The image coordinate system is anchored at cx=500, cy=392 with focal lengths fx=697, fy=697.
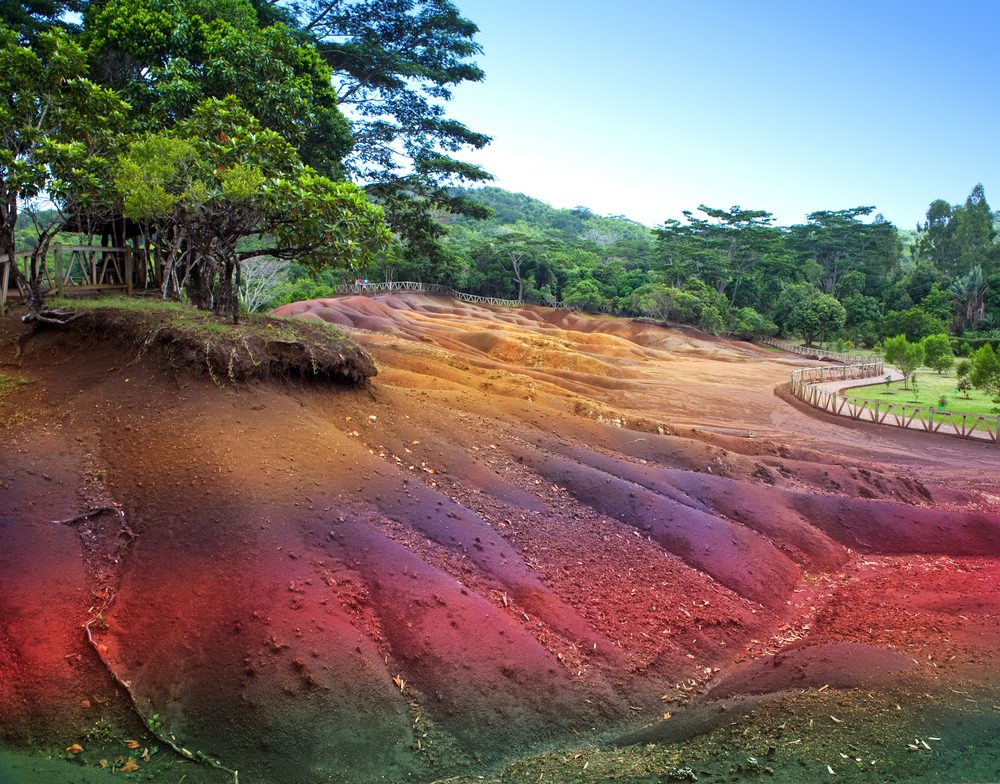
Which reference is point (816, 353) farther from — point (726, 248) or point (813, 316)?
point (726, 248)

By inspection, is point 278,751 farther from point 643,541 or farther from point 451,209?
point 451,209

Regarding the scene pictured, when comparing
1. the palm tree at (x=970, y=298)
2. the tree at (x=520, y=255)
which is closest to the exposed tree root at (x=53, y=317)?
the tree at (x=520, y=255)

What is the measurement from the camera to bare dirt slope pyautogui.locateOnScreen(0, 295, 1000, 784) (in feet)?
25.3

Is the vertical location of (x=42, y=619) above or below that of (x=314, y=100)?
below

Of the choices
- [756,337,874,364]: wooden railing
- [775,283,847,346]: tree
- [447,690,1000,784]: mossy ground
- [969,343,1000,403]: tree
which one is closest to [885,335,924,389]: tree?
[756,337,874,364]: wooden railing

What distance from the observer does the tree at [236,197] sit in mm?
11922

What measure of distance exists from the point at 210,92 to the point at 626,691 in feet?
54.7

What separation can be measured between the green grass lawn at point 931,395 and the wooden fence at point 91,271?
93.7 feet

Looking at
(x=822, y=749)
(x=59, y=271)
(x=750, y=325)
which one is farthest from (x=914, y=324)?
(x=59, y=271)

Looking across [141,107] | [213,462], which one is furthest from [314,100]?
[213,462]

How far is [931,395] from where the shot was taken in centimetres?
3666

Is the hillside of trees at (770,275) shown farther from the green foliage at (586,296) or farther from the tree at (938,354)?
the tree at (938,354)

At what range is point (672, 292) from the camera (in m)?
60.4

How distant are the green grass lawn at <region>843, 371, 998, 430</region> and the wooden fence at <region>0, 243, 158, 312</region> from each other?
2857 cm
